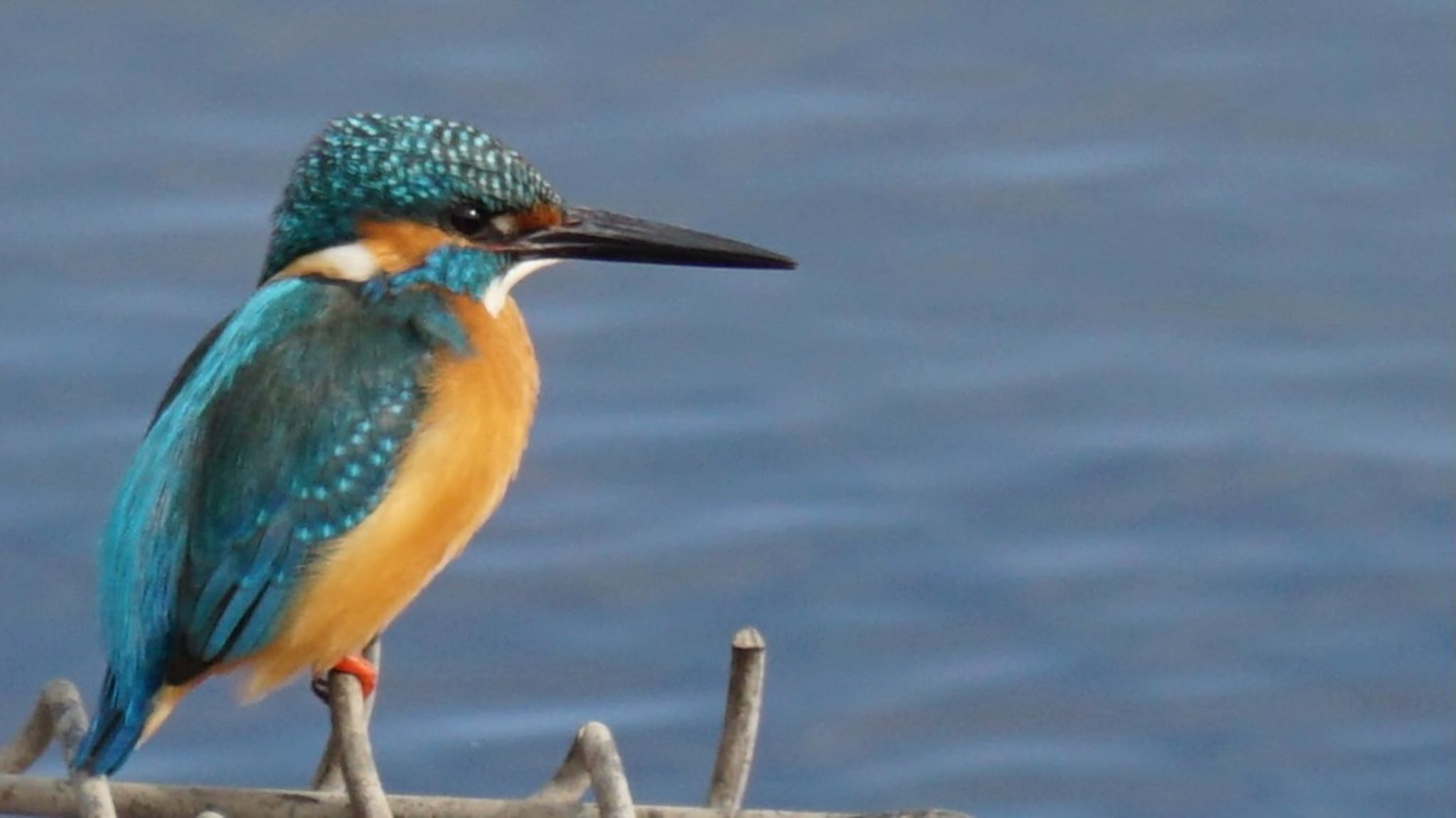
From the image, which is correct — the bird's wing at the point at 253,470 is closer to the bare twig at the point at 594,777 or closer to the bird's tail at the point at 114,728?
the bird's tail at the point at 114,728

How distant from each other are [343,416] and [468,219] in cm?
30

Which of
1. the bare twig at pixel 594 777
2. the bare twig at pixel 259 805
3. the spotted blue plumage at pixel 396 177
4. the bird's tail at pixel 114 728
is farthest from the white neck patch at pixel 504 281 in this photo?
the bare twig at pixel 259 805

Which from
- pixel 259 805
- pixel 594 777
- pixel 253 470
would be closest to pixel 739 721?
pixel 594 777

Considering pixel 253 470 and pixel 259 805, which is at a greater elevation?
pixel 253 470

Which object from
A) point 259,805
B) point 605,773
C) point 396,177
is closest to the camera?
point 605,773

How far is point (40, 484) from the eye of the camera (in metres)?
6.06

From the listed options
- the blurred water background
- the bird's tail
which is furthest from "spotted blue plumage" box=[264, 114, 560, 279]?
the blurred water background

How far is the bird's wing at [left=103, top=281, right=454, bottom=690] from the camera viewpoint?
13.1 feet

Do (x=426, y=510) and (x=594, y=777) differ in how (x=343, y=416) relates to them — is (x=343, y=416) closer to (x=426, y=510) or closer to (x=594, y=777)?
(x=426, y=510)

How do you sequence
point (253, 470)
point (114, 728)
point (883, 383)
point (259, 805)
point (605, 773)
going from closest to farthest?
point (605, 773), point (259, 805), point (114, 728), point (253, 470), point (883, 383)

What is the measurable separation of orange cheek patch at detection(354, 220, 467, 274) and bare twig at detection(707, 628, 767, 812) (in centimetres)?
99

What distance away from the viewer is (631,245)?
4336 mm

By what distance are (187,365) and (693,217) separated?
89.4 inches

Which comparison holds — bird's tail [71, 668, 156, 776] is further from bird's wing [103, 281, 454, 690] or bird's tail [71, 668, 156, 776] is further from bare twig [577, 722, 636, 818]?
bare twig [577, 722, 636, 818]
